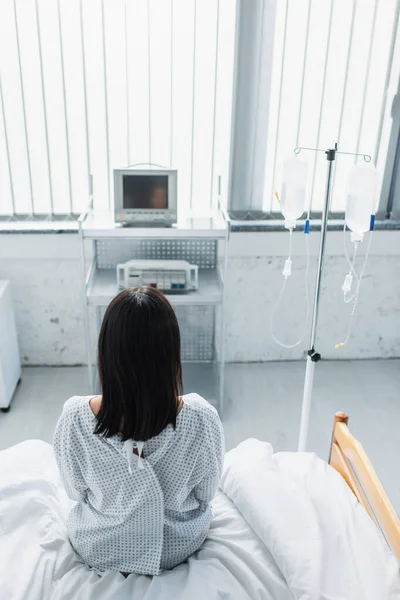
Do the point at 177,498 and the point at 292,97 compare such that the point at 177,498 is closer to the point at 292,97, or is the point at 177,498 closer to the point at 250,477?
the point at 250,477

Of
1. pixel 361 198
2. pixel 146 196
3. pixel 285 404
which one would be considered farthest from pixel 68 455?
pixel 285 404

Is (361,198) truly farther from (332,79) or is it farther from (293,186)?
(332,79)

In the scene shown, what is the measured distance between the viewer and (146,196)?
2.38 meters

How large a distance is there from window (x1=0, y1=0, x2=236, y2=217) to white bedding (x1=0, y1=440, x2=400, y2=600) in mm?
1563

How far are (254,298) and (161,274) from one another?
73 cm

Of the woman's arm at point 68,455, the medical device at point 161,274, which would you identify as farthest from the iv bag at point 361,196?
the woman's arm at point 68,455

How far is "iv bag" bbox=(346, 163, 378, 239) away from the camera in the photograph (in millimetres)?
1783

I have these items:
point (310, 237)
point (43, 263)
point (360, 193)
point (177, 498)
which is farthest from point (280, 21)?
point (177, 498)

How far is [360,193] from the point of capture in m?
1.81

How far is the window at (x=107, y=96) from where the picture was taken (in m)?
2.49

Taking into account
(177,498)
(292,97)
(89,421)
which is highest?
(292,97)

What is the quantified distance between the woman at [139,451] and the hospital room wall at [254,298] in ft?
5.44

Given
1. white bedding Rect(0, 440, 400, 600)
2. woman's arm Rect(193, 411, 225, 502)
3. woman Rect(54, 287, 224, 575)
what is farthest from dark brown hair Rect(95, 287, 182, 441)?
white bedding Rect(0, 440, 400, 600)

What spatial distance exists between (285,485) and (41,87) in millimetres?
2093
